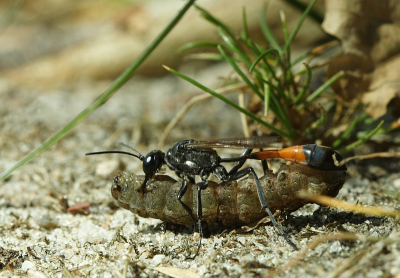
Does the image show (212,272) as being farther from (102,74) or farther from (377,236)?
(102,74)

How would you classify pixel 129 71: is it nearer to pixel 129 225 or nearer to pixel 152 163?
pixel 152 163

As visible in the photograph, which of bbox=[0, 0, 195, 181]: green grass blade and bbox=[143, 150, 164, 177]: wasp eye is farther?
bbox=[0, 0, 195, 181]: green grass blade

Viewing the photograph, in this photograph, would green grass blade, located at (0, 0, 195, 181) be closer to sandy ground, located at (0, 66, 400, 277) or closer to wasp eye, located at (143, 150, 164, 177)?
sandy ground, located at (0, 66, 400, 277)

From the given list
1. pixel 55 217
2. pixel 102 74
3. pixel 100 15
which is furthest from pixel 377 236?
pixel 100 15

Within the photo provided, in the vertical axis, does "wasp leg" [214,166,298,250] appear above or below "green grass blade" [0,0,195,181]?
below

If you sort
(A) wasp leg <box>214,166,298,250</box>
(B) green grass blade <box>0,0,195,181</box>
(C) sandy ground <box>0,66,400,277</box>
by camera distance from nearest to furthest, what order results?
(C) sandy ground <box>0,66,400,277</box> < (A) wasp leg <box>214,166,298,250</box> < (B) green grass blade <box>0,0,195,181</box>

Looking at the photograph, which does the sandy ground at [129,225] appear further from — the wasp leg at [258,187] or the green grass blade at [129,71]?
the green grass blade at [129,71]

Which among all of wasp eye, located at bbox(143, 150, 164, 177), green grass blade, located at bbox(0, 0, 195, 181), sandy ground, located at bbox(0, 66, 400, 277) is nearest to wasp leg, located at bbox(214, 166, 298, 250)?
sandy ground, located at bbox(0, 66, 400, 277)

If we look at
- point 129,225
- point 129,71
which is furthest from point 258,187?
point 129,71
